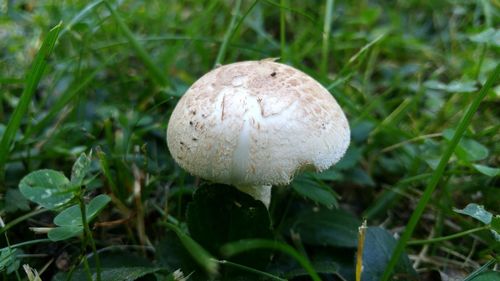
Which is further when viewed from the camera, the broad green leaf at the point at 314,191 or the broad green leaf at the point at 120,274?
the broad green leaf at the point at 314,191

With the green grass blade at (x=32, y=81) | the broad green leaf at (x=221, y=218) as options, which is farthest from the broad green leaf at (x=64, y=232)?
the green grass blade at (x=32, y=81)

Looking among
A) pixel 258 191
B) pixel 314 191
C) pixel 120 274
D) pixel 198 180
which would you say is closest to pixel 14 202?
pixel 120 274

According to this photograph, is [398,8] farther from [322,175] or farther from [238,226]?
[238,226]

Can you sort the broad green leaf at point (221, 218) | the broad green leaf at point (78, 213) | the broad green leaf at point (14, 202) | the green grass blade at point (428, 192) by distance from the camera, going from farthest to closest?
the broad green leaf at point (14, 202)
the broad green leaf at point (221, 218)
the broad green leaf at point (78, 213)
the green grass blade at point (428, 192)

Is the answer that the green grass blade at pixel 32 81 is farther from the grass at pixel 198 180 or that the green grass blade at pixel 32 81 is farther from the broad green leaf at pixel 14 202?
the broad green leaf at pixel 14 202

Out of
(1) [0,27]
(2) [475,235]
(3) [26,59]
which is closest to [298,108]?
(2) [475,235]

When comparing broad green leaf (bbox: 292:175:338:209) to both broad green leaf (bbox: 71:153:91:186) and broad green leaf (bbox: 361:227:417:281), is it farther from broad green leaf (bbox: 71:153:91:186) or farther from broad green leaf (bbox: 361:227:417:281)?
broad green leaf (bbox: 71:153:91:186)

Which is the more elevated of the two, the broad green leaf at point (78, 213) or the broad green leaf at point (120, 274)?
the broad green leaf at point (78, 213)
